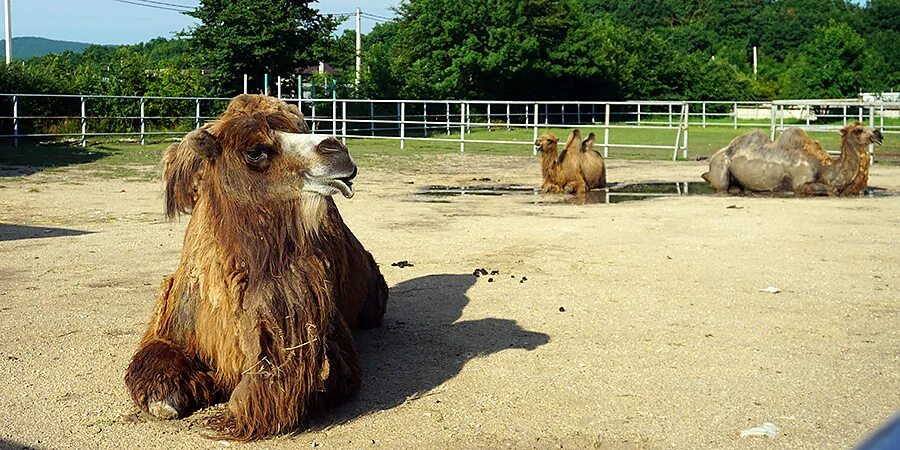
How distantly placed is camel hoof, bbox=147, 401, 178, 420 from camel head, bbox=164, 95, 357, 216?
0.95 metres

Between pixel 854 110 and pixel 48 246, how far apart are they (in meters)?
38.2

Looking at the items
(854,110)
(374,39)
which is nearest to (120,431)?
(854,110)

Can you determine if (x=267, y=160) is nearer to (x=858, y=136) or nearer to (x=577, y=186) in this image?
(x=577, y=186)

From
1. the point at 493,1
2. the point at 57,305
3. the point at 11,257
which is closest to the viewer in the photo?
the point at 57,305

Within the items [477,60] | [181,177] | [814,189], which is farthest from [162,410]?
[477,60]

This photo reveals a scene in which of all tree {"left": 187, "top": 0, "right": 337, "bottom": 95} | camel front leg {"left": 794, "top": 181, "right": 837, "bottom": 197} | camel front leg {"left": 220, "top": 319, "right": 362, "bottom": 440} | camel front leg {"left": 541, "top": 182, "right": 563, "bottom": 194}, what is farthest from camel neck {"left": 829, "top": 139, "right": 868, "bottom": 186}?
tree {"left": 187, "top": 0, "right": 337, "bottom": 95}

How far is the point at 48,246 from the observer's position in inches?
380

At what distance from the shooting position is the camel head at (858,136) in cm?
1567

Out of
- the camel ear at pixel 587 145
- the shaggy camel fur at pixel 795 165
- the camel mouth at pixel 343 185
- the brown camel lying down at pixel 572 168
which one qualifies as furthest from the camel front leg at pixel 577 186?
the camel mouth at pixel 343 185

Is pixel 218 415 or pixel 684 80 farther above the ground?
pixel 684 80

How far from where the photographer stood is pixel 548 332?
6395mm

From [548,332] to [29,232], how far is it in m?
6.57

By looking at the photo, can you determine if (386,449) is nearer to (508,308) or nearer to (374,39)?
(508,308)

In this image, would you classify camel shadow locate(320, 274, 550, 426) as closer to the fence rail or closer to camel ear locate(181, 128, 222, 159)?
camel ear locate(181, 128, 222, 159)
